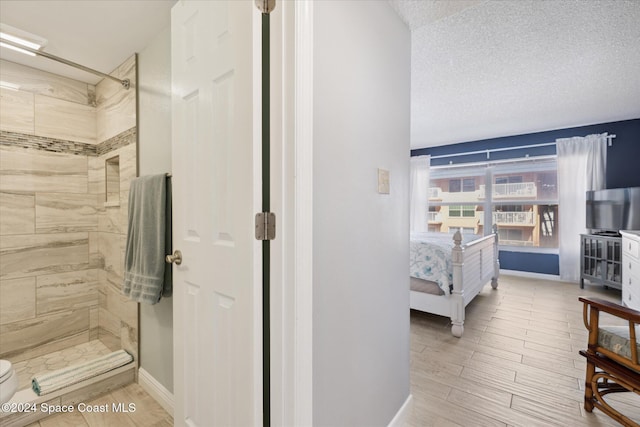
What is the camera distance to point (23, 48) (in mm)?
1670

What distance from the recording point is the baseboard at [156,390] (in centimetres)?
172

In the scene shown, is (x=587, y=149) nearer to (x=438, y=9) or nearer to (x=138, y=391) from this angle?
(x=438, y=9)

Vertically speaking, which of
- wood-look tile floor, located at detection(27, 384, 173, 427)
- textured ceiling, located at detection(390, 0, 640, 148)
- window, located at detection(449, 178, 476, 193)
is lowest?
wood-look tile floor, located at detection(27, 384, 173, 427)

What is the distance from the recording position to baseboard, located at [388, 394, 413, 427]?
4.90 ft

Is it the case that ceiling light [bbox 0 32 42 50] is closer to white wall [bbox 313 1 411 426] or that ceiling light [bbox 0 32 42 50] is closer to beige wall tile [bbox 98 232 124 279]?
beige wall tile [bbox 98 232 124 279]

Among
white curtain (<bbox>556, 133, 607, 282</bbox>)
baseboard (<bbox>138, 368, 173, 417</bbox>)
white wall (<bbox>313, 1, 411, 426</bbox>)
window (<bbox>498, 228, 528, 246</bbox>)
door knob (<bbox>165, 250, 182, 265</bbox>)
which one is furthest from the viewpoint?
window (<bbox>498, 228, 528, 246</bbox>)

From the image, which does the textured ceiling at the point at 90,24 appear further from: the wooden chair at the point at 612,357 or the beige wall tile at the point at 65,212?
the wooden chair at the point at 612,357

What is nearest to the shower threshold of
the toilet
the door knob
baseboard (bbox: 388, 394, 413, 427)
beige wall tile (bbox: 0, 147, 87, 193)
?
the toilet

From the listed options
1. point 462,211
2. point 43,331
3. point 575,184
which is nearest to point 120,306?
point 43,331

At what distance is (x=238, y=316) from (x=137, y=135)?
164 cm

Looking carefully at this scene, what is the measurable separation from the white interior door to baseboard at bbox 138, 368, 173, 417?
43 centimetres

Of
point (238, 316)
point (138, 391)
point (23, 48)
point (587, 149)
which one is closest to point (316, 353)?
point (238, 316)

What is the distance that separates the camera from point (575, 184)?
4418 millimetres

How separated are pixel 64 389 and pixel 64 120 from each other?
2.12m
